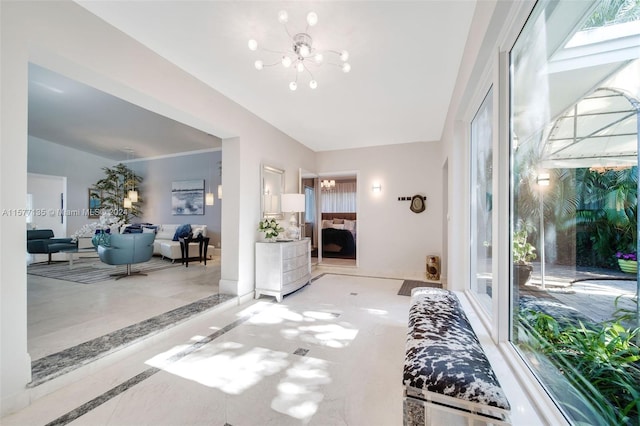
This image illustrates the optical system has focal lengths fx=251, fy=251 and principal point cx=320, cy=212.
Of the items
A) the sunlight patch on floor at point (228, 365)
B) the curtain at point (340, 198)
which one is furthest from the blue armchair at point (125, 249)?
the curtain at point (340, 198)

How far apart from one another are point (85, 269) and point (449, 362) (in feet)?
23.1

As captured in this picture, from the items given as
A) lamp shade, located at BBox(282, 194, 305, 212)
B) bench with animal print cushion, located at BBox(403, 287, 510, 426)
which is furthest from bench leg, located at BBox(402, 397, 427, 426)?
lamp shade, located at BBox(282, 194, 305, 212)

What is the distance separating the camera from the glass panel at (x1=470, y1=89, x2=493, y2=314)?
6.57 ft

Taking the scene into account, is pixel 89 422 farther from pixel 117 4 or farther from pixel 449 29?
pixel 449 29

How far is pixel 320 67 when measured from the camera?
2674mm

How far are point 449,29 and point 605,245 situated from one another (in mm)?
2127

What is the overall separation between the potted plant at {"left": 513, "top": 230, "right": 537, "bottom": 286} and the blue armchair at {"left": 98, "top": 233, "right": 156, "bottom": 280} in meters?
5.55

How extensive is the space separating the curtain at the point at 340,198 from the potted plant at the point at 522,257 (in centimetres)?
745

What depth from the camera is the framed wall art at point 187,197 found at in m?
7.79

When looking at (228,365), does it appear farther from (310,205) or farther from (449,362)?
(310,205)

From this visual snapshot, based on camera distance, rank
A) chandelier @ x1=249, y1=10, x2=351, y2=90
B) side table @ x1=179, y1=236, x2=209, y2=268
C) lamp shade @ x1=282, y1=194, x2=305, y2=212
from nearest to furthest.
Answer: chandelier @ x1=249, y1=10, x2=351, y2=90, lamp shade @ x1=282, y1=194, x2=305, y2=212, side table @ x1=179, y1=236, x2=209, y2=268

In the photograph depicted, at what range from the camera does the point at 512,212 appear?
1.51m

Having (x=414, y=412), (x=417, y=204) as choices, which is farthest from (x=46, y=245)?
(x=417, y=204)

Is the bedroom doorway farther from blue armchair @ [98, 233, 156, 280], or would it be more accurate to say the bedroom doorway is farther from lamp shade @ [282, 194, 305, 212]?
blue armchair @ [98, 233, 156, 280]
